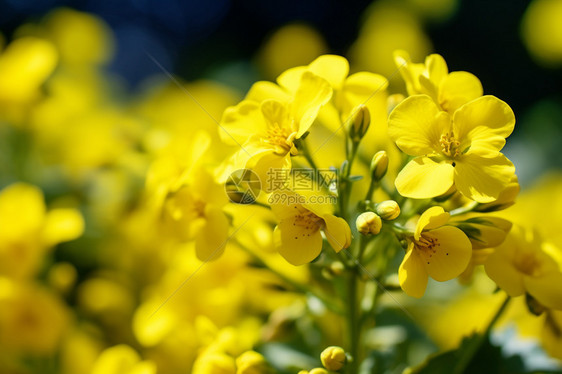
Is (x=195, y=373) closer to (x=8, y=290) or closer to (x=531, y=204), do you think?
(x=8, y=290)

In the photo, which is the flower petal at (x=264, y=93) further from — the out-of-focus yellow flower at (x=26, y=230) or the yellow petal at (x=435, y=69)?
the out-of-focus yellow flower at (x=26, y=230)

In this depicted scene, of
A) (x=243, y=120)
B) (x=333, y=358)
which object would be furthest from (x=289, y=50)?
(x=333, y=358)

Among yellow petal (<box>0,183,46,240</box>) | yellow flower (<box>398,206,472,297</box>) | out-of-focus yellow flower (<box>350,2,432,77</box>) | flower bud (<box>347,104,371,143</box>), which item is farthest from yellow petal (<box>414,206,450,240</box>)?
out-of-focus yellow flower (<box>350,2,432,77</box>)

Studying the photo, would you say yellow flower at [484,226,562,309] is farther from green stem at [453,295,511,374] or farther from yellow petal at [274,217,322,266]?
yellow petal at [274,217,322,266]

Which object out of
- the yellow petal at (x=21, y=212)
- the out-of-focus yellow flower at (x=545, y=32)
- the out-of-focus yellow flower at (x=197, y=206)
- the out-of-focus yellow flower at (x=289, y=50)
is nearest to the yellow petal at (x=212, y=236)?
the out-of-focus yellow flower at (x=197, y=206)

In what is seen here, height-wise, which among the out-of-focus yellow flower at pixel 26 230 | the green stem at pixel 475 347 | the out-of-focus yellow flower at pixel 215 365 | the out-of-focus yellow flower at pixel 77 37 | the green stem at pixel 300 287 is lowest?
the out-of-focus yellow flower at pixel 77 37

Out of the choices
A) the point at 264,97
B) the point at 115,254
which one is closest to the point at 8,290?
the point at 115,254

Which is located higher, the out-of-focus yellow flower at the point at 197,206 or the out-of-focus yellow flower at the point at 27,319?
the out-of-focus yellow flower at the point at 197,206
